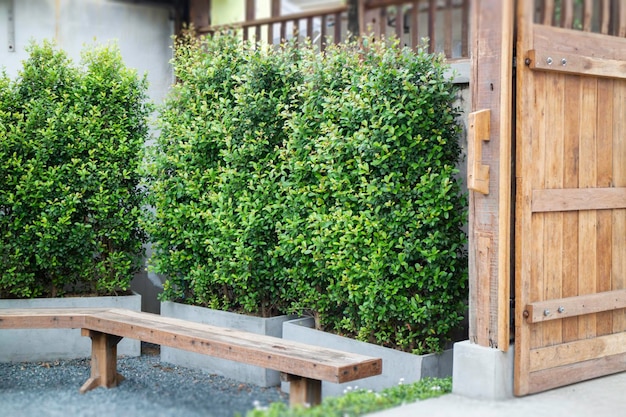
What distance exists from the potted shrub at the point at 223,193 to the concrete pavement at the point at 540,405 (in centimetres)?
192

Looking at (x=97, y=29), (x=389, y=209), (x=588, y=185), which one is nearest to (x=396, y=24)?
(x=389, y=209)

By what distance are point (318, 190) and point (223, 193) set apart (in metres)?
1.01

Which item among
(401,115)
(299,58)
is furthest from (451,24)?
(401,115)

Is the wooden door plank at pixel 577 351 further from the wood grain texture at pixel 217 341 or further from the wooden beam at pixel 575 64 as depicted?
the wooden beam at pixel 575 64

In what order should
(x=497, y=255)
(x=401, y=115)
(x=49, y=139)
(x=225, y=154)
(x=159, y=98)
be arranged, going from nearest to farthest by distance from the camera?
(x=497, y=255), (x=401, y=115), (x=225, y=154), (x=49, y=139), (x=159, y=98)

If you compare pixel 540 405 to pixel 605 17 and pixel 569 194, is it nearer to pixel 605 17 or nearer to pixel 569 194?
pixel 569 194

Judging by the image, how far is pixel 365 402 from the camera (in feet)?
14.4

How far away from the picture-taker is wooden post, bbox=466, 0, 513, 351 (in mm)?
4652

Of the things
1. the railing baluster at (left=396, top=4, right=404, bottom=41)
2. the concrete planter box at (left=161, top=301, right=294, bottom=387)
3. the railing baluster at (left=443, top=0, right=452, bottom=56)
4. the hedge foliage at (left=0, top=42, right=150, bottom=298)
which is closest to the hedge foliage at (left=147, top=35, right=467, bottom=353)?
the concrete planter box at (left=161, top=301, right=294, bottom=387)

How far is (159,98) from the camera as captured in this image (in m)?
8.67

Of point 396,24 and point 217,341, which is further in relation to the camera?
point 396,24

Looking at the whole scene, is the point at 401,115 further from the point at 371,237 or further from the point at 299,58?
the point at 299,58

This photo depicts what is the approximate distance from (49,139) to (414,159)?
11.0 ft

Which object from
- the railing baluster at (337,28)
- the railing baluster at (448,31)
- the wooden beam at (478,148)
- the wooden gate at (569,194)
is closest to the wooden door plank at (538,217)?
the wooden gate at (569,194)
